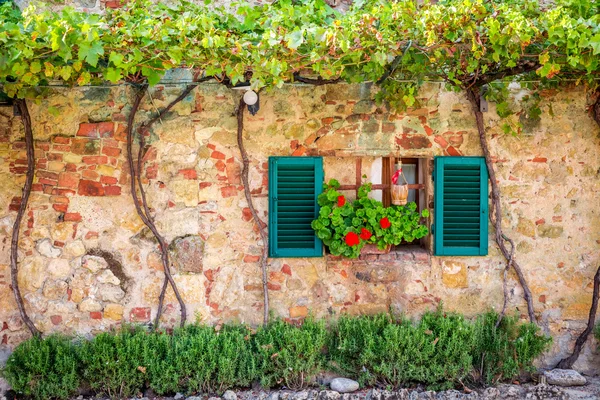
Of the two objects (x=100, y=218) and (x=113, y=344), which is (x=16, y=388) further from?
(x=100, y=218)

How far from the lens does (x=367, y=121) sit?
16.9ft

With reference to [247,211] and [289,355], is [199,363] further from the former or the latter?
[247,211]

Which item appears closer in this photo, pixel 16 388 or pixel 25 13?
pixel 25 13

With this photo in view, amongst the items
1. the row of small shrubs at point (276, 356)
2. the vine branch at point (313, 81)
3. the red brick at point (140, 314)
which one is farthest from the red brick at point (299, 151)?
the red brick at point (140, 314)

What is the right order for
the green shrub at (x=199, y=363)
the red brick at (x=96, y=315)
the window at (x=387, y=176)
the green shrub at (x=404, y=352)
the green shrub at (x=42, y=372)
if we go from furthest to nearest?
the window at (x=387, y=176) < the red brick at (x=96, y=315) < the green shrub at (x=404, y=352) < the green shrub at (x=199, y=363) < the green shrub at (x=42, y=372)

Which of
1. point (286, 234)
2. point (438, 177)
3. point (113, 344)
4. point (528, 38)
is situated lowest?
point (113, 344)

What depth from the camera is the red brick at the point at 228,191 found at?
200 inches

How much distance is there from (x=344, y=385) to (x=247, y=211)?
1.63m

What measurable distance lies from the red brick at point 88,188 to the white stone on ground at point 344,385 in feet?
8.20

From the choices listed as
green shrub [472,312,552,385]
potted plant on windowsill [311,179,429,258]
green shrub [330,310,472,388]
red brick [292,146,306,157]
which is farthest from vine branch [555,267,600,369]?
red brick [292,146,306,157]

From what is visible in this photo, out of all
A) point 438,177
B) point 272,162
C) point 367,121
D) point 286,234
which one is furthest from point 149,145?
point 438,177

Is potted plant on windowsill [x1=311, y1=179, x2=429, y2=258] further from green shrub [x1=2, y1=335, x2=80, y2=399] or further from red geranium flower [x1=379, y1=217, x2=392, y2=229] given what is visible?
green shrub [x1=2, y1=335, x2=80, y2=399]

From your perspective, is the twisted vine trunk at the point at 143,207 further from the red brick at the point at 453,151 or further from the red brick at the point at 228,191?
the red brick at the point at 453,151

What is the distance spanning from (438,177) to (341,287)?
1.26 meters
